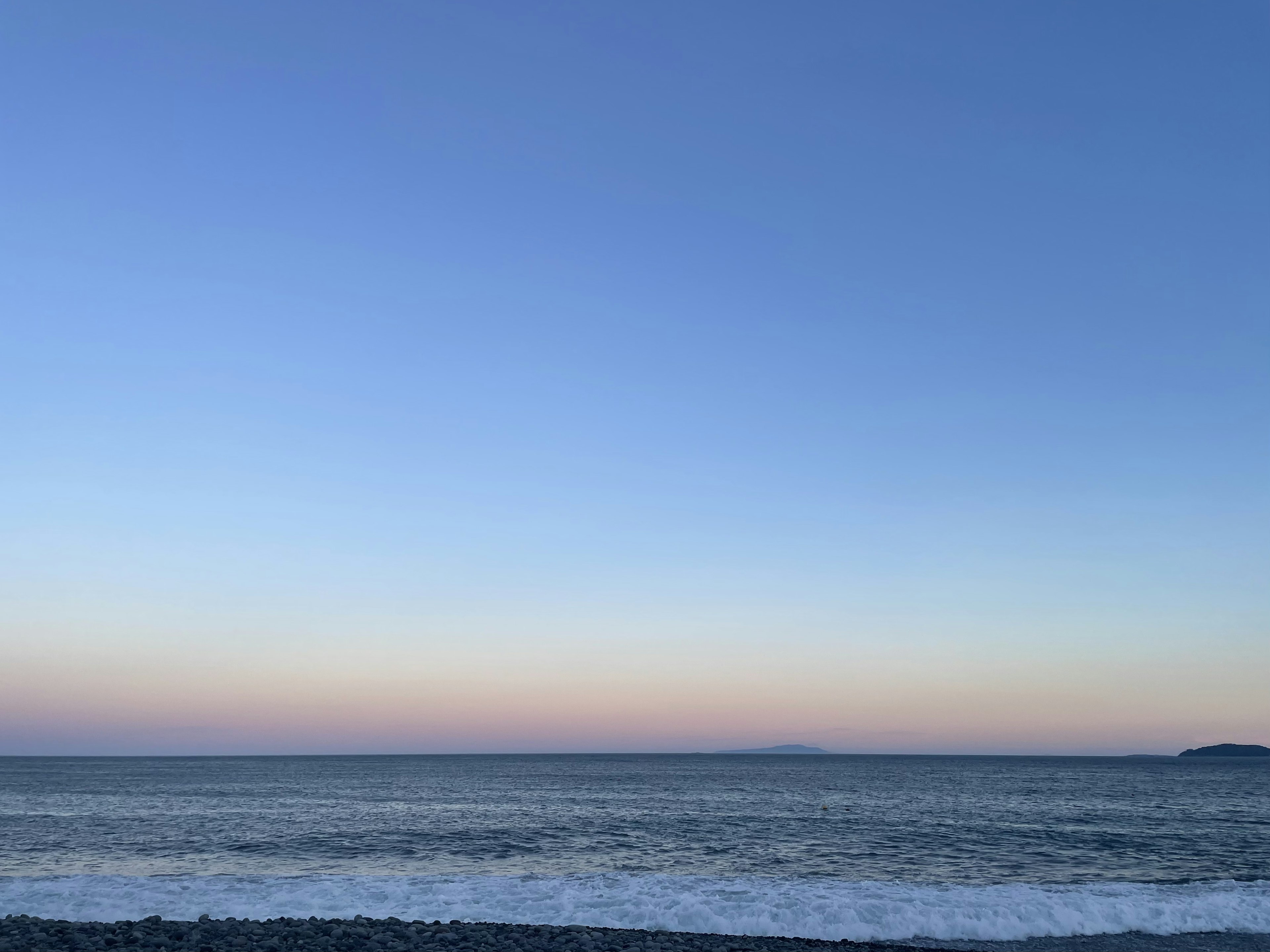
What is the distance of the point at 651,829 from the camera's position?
144 ft

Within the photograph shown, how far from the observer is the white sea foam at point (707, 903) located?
73.2 ft

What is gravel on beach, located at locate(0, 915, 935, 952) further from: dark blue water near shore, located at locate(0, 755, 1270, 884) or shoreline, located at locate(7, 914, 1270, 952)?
dark blue water near shore, located at locate(0, 755, 1270, 884)

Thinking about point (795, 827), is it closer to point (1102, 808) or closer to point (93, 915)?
point (1102, 808)

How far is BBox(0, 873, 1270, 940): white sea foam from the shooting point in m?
22.3

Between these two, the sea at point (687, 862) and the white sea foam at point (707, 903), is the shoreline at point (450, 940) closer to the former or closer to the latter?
the sea at point (687, 862)

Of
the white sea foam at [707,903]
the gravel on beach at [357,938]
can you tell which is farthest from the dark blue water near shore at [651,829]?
the gravel on beach at [357,938]

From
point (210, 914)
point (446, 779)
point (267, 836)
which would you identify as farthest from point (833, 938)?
point (446, 779)

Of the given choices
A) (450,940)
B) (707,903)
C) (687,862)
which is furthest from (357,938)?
(687,862)

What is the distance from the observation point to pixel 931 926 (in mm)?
22125

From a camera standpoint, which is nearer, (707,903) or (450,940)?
(450,940)

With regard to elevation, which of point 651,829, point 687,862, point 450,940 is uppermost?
point 450,940

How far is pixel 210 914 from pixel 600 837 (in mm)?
20892

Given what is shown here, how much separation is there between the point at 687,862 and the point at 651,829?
12.0 m

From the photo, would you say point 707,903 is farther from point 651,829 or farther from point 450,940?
point 651,829
